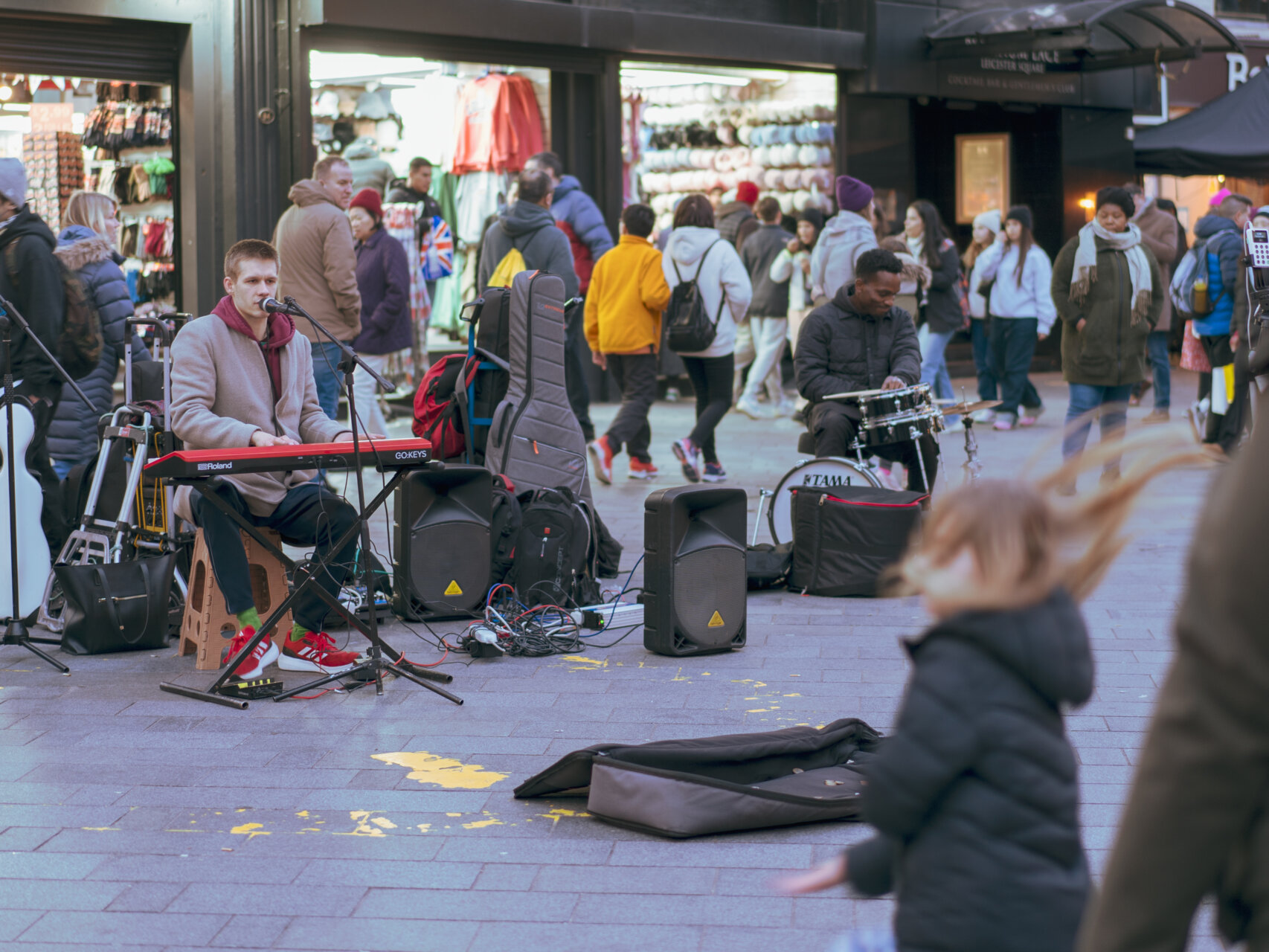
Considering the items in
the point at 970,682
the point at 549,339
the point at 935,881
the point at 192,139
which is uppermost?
the point at 192,139

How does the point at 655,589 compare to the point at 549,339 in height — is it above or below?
below

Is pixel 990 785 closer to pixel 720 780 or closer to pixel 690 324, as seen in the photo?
pixel 720 780

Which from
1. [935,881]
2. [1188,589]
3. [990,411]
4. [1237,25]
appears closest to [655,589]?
[935,881]

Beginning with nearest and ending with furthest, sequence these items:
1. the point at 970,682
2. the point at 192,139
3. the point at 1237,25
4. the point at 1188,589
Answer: the point at 1188,589 < the point at 970,682 < the point at 192,139 < the point at 1237,25

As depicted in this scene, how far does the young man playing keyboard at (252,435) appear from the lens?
5793 mm

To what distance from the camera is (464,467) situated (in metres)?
6.75

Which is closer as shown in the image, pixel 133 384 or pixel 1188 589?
pixel 1188 589

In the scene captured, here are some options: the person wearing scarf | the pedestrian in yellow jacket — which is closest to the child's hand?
the person wearing scarf

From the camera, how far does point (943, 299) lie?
13.2 meters

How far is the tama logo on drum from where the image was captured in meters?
7.83

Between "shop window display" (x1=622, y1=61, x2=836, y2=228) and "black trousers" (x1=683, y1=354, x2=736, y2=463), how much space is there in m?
5.17

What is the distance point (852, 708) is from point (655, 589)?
1149 millimetres

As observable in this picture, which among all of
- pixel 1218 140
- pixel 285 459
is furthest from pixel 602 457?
pixel 1218 140

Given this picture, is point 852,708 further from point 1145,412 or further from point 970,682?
point 1145,412
